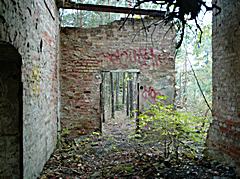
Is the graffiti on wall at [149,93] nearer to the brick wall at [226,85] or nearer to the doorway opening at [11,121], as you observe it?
the brick wall at [226,85]

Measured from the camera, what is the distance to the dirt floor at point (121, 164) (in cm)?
387

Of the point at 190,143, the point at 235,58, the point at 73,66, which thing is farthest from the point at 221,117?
the point at 73,66

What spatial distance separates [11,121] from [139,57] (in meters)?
4.59

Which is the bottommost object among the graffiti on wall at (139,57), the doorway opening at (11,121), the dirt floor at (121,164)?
the dirt floor at (121,164)

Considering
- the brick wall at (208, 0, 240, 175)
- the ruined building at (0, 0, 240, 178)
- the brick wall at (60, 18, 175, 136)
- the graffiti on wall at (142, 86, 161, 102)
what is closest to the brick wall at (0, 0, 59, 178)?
the ruined building at (0, 0, 240, 178)

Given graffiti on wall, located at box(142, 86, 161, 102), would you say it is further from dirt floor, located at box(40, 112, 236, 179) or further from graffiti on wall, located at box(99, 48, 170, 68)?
dirt floor, located at box(40, 112, 236, 179)

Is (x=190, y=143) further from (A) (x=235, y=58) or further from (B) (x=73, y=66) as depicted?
(B) (x=73, y=66)

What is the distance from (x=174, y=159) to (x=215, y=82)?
1.56 m

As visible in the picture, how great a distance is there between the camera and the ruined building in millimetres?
3057

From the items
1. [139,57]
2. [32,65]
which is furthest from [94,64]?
[32,65]

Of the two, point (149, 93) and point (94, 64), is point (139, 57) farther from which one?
point (94, 64)

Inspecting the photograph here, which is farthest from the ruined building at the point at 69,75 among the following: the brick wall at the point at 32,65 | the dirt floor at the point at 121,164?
the dirt floor at the point at 121,164

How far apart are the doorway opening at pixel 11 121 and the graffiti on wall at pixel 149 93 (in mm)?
4426

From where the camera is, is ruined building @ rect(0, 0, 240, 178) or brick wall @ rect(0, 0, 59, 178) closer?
brick wall @ rect(0, 0, 59, 178)
